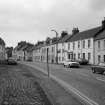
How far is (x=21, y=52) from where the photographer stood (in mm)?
126938

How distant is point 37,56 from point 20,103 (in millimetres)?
82276

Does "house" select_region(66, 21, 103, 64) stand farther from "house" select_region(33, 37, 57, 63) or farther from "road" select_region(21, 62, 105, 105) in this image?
"road" select_region(21, 62, 105, 105)

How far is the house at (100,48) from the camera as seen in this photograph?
3951 centimetres

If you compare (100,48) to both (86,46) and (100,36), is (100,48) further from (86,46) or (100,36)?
(86,46)

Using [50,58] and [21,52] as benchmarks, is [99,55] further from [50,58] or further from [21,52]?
[21,52]

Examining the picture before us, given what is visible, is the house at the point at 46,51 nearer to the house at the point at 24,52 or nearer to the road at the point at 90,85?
the house at the point at 24,52

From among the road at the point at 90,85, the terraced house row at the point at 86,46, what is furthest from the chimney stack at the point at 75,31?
the road at the point at 90,85

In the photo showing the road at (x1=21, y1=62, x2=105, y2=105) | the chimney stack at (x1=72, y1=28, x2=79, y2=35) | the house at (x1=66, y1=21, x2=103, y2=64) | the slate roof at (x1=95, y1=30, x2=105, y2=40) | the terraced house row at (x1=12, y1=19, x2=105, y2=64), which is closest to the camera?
the road at (x1=21, y1=62, x2=105, y2=105)

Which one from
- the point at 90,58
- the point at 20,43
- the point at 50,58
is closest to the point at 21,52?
the point at 20,43

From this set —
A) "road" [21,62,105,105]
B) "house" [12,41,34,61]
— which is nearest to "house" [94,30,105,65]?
"road" [21,62,105,105]

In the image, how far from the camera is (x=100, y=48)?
134 ft

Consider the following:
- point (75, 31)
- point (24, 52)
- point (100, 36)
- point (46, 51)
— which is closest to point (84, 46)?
point (100, 36)

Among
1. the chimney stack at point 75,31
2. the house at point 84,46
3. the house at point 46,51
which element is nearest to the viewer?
the house at point 84,46

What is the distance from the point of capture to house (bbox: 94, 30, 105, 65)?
39.5 m
